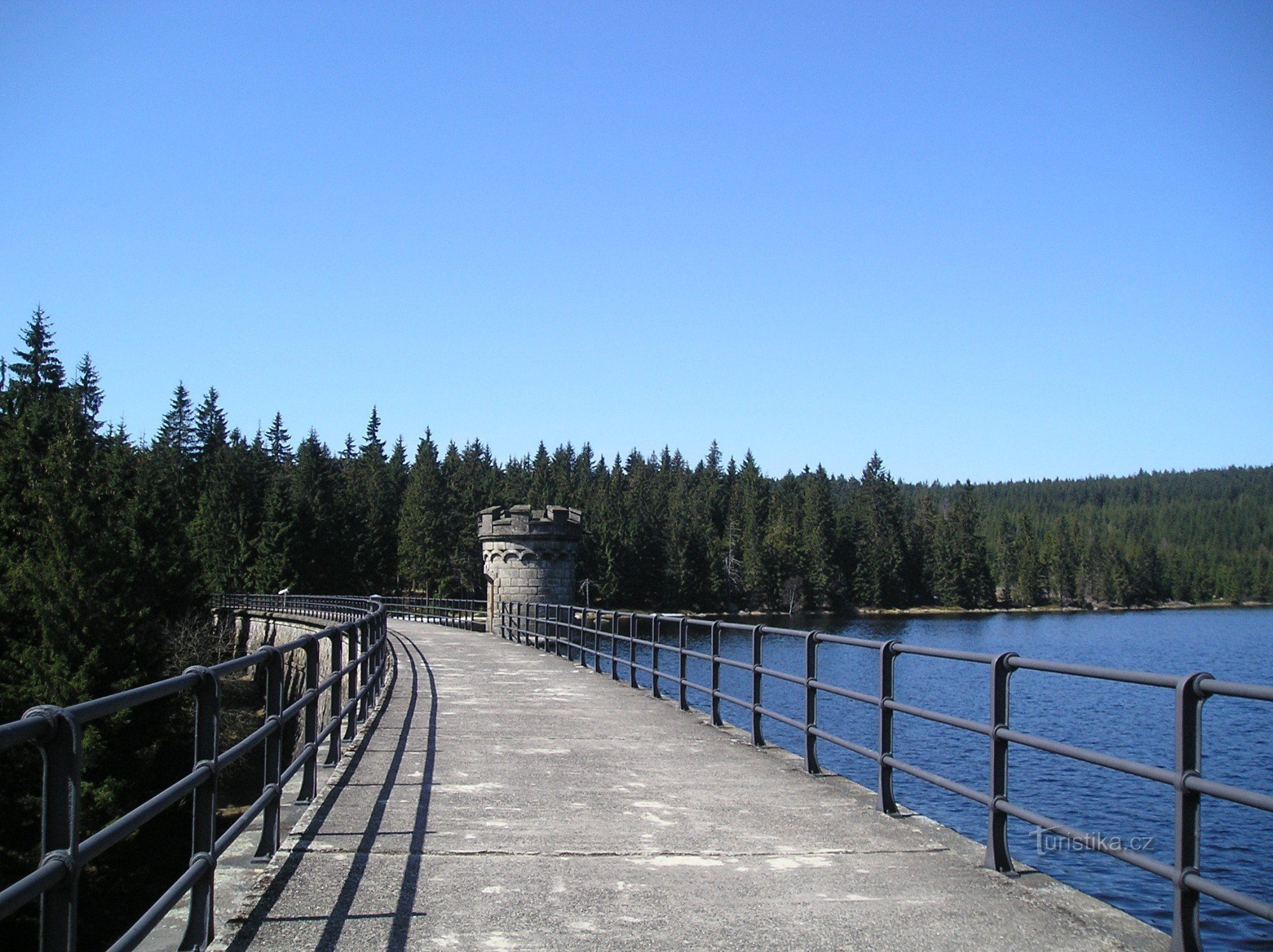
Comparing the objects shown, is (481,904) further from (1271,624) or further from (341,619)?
(1271,624)

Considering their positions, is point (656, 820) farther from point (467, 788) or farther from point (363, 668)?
point (363, 668)

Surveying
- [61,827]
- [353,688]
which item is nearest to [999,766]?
[61,827]

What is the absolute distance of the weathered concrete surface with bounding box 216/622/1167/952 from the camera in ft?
15.0

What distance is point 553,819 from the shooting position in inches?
268

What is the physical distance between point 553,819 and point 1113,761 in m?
3.48

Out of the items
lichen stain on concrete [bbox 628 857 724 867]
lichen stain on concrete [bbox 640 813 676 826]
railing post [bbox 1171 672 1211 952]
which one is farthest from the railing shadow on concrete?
railing post [bbox 1171 672 1211 952]

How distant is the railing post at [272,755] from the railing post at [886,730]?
356 cm

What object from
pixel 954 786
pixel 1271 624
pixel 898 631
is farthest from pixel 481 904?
pixel 1271 624

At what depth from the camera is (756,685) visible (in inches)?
398

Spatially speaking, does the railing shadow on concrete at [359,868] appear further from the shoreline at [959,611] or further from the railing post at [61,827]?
the shoreline at [959,611]

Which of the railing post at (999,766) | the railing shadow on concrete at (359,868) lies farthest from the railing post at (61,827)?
the railing post at (999,766)

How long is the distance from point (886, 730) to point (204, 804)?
4.32 m

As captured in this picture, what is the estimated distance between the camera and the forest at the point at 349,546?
91.5ft

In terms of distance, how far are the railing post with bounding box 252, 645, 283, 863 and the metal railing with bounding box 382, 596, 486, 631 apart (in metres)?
35.1
